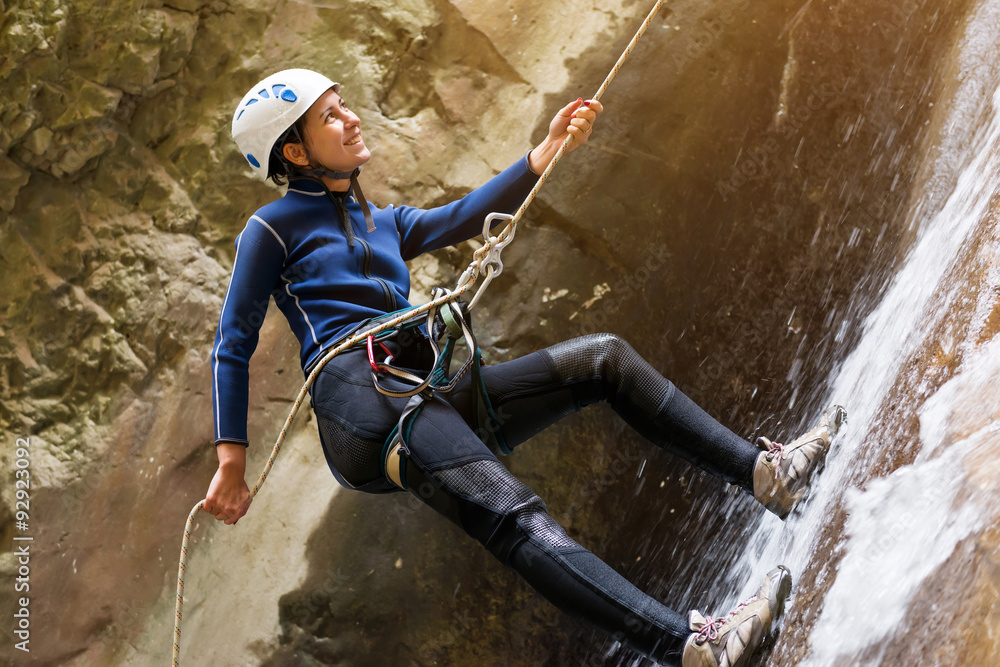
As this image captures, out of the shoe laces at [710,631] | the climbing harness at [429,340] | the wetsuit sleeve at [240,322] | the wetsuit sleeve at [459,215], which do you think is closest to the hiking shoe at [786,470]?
the shoe laces at [710,631]

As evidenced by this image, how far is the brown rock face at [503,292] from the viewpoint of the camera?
8.09 ft

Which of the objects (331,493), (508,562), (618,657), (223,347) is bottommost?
(618,657)

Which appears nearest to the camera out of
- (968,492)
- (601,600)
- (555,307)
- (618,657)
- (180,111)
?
(968,492)

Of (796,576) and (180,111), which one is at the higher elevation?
(180,111)

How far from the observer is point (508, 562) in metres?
1.69

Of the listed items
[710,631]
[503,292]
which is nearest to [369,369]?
[503,292]

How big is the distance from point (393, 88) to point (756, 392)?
169 cm

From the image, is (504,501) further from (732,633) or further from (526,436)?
(732,633)

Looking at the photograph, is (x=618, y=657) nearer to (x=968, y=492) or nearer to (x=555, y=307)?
(x=555, y=307)

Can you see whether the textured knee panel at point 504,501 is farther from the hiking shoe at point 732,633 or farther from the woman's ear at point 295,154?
the woman's ear at point 295,154

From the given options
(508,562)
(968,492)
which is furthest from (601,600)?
(968,492)

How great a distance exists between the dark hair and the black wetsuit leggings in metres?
0.55

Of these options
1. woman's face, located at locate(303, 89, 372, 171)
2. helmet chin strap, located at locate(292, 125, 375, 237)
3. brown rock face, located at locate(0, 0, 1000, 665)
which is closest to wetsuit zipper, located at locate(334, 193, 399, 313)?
helmet chin strap, located at locate(292, 125, 375, 237)

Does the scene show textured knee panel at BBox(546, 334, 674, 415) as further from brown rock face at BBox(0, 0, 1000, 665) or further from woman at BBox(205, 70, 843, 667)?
brown rock face at BBox(0, 0, 1000, 665)
